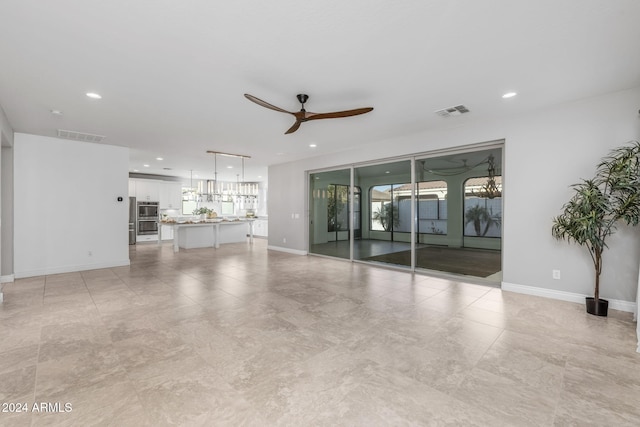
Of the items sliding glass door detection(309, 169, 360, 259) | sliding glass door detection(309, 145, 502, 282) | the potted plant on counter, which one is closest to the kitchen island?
the potted plant on counter

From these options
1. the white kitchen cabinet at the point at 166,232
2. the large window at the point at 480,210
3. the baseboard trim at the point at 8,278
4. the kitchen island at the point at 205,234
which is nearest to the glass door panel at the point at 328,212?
the large window at the point at 480,210

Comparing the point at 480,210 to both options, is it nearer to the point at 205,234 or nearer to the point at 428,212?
the point at 428,212

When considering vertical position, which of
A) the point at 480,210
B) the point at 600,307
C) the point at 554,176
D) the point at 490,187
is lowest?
the point at 600,307

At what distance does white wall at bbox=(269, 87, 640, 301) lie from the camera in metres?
3.52

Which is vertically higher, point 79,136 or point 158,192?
point 79,136

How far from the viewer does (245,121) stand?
4625 mm

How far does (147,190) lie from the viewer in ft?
34.3

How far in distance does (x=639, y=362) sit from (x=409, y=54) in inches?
129

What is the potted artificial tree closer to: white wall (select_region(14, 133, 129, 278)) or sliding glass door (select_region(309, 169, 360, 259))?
sliding glass door (select_region(309, 169, 360, 259))

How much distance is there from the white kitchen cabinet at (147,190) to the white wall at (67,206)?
4.43 m

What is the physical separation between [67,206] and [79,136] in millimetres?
1422

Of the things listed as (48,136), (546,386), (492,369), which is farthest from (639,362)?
(48,136)

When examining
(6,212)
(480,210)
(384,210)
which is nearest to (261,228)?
(384,210)

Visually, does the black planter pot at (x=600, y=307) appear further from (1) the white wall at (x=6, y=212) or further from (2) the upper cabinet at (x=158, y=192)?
(2) the upper cabinet at (x=158, y=192)
